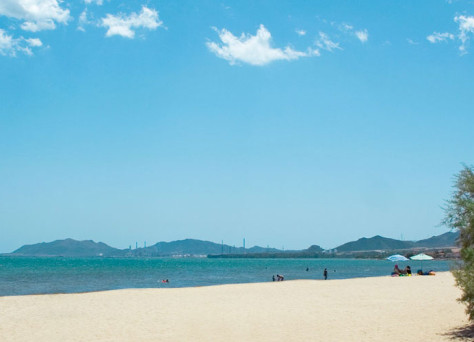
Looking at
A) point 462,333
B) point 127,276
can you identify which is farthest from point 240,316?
point 127,276

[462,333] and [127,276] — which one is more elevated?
[127,276]

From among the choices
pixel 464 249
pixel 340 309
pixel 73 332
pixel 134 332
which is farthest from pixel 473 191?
pixel 73 332

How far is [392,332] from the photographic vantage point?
44.5ft

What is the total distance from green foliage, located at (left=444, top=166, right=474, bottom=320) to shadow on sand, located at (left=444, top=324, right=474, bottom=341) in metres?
0.56

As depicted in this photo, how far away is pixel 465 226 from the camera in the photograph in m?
12.1

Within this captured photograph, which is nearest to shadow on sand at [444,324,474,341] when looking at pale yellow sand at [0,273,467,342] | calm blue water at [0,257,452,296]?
pale yellow sand at [0,273,467,342]

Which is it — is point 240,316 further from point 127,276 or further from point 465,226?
point 127,276

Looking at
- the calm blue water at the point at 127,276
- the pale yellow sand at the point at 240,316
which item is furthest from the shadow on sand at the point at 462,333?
the calm blue water at the point at 127,276

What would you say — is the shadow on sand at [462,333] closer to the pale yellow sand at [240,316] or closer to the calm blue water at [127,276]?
the pale yellow sand at [240,316]

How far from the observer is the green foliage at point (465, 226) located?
38.2ft

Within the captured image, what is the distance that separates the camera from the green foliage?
38.2 ft

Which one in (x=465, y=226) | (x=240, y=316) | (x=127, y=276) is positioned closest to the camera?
(x=465, y=226)

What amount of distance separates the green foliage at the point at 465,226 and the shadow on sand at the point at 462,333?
564mm

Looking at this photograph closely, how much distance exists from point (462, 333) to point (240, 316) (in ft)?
24.3
